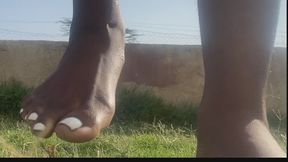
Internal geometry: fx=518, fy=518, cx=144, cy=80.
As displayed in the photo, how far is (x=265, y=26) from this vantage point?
621 mm

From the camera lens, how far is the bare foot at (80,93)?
2.38 ft

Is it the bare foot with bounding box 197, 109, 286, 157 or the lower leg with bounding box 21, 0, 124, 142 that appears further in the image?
the lower leg with bounding box 21, 0, 124, 142

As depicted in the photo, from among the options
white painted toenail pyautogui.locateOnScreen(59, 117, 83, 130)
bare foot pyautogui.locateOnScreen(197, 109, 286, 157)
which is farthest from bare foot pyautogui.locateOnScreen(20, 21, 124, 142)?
bare foot pyautogui.locateOnScreen(197, 109, 286, 157)

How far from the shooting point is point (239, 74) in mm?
605

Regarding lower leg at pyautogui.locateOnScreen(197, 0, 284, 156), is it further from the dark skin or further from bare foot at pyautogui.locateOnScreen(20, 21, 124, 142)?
bare foot at pyautogui.locateOnScreen(20, 21, 124, 142)

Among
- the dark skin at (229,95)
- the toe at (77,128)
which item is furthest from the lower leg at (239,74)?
the toe at (77,128)

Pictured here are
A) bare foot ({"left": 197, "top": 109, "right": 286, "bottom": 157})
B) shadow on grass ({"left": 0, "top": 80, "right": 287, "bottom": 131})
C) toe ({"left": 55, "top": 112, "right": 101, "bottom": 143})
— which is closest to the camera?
bare foot ({"left": 197, "top": 109, "right": 286, "bottom": 157})

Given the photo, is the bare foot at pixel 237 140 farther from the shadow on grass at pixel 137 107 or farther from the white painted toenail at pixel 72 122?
the shadow on grass at pixel 137 107

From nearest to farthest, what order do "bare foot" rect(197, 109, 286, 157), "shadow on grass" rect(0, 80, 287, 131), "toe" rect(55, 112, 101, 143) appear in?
"bare foot" rect(197, 109, 286, 157) → "toe" rect(55, 112, 101, 143) → "shadow on grass" rect(0, 80, 287, 131)

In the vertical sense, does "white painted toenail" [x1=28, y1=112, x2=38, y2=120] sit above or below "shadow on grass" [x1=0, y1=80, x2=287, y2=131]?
above

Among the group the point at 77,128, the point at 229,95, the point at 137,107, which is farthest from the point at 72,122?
the point at 137,107

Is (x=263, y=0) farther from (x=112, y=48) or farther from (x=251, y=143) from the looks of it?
(x=112, y=48)

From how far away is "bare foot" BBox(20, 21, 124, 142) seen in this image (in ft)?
2.38

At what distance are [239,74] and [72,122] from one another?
0.80ft
